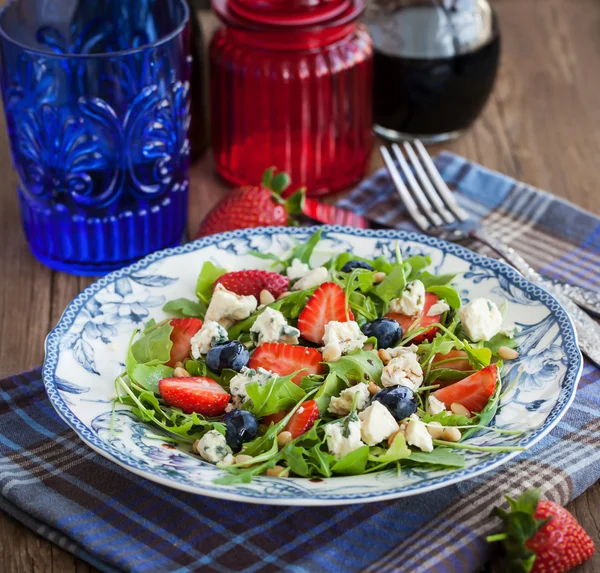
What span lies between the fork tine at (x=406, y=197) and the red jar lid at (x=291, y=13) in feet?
0.94

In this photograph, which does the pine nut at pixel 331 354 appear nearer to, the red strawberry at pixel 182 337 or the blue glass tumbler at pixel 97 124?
the red strawberry at pixel 182 337

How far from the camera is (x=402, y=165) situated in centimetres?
214

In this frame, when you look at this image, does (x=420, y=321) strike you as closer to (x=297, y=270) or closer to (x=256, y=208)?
(x=297, y=270)

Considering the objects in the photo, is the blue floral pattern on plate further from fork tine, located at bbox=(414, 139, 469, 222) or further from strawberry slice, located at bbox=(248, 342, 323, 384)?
fork tine, located at bbox=(414, 139, 469, 222)

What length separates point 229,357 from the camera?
1.40m

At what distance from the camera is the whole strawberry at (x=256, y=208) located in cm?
191

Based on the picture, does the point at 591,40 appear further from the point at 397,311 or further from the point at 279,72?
the point at 397,311

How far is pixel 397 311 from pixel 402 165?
0.68m

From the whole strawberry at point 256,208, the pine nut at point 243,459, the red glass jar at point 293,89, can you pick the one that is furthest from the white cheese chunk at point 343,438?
the red glass jar at point 293,89

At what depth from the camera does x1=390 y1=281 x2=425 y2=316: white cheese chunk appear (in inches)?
→ 59.2

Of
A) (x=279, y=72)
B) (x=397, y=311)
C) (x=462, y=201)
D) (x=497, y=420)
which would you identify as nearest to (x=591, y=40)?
(x=462, y=201)

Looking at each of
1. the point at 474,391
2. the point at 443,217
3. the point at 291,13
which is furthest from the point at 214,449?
the point at 291,13

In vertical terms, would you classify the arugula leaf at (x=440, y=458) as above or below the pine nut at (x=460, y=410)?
above

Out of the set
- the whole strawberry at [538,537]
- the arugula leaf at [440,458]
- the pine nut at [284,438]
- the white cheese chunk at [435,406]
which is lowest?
the whole strawberry at [538,537]
